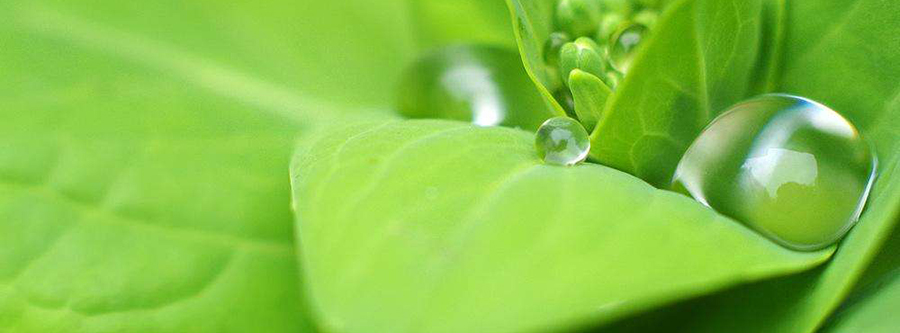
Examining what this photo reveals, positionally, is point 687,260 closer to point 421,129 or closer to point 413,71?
point 421,129

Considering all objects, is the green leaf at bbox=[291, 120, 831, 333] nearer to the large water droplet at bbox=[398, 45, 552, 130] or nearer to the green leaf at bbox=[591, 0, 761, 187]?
the green leaf at bbox=[591, 0, 761, 187]

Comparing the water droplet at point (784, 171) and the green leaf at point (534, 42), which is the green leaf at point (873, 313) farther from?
the green leaf at point (534, 42)

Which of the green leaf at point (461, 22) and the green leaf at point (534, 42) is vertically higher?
the green leaf at point (534, 42)

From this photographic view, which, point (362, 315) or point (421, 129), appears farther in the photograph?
point (421, 129)

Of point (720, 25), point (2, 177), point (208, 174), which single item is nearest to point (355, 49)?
point (208, 174)

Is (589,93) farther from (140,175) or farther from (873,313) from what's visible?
(140,175)

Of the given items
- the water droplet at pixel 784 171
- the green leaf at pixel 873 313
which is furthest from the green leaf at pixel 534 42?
the green leaf at pixel 873 313
